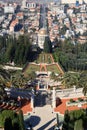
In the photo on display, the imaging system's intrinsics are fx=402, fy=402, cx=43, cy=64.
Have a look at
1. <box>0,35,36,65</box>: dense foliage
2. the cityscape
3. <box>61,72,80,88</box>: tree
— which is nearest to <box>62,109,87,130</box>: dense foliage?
the cityscape

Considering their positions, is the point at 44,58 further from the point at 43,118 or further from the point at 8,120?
the point at 8,120

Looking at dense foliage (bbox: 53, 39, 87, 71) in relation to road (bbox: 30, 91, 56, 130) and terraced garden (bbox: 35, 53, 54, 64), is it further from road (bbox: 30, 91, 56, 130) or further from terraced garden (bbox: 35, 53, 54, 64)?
road (bbox: 30, 91, 56, 130)

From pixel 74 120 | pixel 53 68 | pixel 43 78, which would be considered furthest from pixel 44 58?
pixel 74 120

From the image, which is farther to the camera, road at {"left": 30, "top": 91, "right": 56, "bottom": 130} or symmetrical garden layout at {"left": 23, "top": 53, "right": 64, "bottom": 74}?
symmetrical garden layout at {"left": 23, "top": 53, "right": 64, "bottom": 74}

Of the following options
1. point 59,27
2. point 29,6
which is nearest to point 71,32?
point 59,27

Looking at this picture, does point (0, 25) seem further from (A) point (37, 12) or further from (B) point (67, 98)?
(B) point (67, 98)

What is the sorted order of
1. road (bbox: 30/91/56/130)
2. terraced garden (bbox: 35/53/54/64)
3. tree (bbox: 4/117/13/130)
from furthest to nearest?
terraced garden (bbox: 35/53/54/64), road (bbox: 30/91/56/130), tree (bbox: 4/117/13/130)

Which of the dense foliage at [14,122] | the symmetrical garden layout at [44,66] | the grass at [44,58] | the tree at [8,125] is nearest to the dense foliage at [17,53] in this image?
the grass at [44,58]
